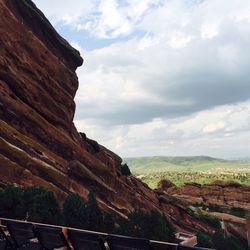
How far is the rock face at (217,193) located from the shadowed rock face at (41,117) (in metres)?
54.5

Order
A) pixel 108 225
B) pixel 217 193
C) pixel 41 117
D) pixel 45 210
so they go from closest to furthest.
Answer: pixel 45 210 → pixel 108 225 → pixel 41 117 → pixel 217 193

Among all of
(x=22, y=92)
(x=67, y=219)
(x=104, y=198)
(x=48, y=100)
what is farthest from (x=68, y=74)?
(x=67, y=219)

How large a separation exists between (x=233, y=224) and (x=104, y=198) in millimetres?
42765

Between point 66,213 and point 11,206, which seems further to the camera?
point 66,213

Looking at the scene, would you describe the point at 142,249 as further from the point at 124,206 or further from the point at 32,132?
the point at 124,206

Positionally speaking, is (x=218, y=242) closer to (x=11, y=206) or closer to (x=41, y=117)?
(x=41, y=117)

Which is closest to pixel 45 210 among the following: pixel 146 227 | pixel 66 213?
pixel 66 213

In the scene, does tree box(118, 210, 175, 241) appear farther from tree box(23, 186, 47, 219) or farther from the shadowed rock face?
tree box(23, 186, 47, 219)

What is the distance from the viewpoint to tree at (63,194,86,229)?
28362mm

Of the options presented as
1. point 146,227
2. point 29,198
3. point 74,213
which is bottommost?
point 146,227

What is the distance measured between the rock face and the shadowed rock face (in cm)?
5449

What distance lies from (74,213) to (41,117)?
60.4ft

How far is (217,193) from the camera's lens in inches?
4343

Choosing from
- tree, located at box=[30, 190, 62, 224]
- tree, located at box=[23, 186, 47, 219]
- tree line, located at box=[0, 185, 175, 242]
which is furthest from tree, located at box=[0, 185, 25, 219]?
tree, located at box=[30, 190, 62, 224]
